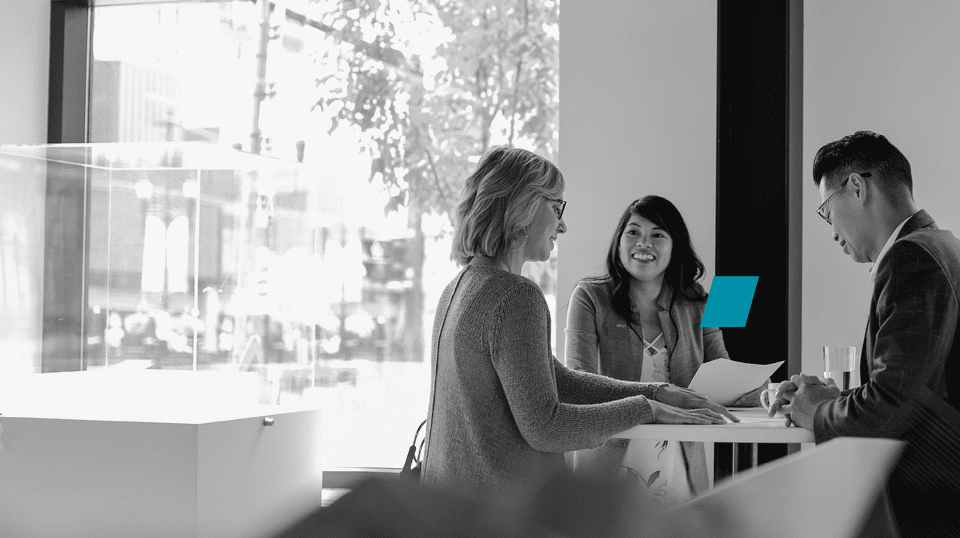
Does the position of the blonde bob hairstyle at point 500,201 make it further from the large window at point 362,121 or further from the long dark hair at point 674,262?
the large window at point 362,121

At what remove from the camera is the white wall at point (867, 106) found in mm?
3832

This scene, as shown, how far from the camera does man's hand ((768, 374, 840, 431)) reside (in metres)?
2.12

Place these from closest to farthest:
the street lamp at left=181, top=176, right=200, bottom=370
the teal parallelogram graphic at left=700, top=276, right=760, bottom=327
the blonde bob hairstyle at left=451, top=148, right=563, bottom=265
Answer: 1. the blonde bob hairstyle at left=451, top=148, right=563, bottom=265
2. the teal parallelogram graphic at left=700, top=276, right=760, bottom=327
3. the street lamp at left=181, top=176, right=200, bottom=370

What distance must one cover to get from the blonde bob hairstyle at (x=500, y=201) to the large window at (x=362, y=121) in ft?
7.94

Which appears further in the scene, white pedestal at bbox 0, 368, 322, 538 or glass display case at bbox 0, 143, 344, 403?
glass display case at bbox 0, 143, 344, 403

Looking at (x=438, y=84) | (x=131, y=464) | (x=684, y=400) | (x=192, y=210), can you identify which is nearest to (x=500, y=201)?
(x=684, y=400)

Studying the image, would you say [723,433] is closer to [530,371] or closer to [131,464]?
[530,371]

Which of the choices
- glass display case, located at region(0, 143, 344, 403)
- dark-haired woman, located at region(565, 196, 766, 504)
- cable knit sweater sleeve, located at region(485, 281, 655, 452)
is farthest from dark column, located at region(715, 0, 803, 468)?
cable knit sweater sleeve, located at region(485, 281, 655, 452)

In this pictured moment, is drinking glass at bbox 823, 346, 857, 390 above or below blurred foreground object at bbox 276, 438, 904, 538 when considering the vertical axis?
below

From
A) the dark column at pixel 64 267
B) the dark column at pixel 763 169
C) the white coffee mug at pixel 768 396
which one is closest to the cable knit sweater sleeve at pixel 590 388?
the white coffee mug at pixel 768 396

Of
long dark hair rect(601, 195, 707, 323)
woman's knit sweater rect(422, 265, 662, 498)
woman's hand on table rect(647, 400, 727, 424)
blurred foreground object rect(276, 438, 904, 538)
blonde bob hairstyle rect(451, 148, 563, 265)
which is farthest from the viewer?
long dark hair rect(601, 195, 707, 323)

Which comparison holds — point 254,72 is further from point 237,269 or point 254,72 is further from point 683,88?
point 683,88

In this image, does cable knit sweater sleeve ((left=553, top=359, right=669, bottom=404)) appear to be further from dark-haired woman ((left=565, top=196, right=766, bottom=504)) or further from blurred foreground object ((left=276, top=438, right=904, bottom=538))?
blurred foreground object ((left=276, top=438, right=904, bottom=538))

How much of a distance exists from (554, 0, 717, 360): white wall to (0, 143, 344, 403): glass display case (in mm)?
1239
